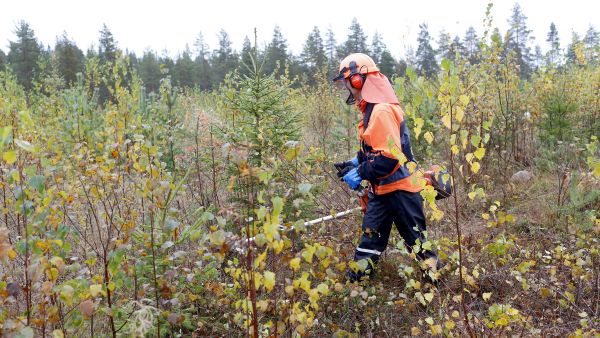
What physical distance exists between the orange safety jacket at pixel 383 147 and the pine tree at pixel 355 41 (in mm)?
30674

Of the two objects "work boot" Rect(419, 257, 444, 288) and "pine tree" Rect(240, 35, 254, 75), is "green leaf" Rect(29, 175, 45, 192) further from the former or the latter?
"pine tree" Rect(240, 35, 254, 75)

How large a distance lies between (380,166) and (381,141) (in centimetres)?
21

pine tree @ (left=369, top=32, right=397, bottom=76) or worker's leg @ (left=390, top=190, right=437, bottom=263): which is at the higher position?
pine tree @ (left=369, top=32, right=397, bottom=76)

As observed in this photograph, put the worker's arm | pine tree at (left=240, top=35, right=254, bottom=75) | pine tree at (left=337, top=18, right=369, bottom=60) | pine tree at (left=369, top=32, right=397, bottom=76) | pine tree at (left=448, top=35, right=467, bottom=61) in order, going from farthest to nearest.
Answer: pine tree at (left=337, top=18, right=369, bottom=60) → pine tree at (left=369, top=32, right=397, bottom=76) → pine tree at (left=448, top=35, right=467, bottom=61) → pine tree at (left=240, top=35, right=254, bottom=75) → the worker's arm

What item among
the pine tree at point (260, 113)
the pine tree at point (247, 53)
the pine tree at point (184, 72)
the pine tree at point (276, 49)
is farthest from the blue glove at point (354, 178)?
the pine tree at point (184, 72)

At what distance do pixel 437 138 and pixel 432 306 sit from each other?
4441 millimetres

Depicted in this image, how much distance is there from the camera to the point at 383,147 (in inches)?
141

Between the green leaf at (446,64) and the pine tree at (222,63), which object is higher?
the pine tree at (222,63)

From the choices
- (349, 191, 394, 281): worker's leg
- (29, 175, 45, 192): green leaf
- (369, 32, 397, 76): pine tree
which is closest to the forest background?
(29, 175, 45, 192): green leaf

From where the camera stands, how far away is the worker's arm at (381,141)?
3.56 meters

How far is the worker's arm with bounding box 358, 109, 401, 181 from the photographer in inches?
140

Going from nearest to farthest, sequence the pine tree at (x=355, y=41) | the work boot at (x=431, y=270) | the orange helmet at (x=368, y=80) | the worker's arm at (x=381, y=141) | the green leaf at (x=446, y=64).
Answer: the green leaf at (x=446, y=64)
the work boot at (x=431, y=270)
the worker's arm at (x=381, y=141)
the orange helmet at (x=368, y=80)
the pine tree at (x=355, y=41)

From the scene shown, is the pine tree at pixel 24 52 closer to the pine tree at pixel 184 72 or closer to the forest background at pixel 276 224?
the pine tree at pixel 184 72

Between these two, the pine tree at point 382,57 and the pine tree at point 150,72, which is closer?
the pine tree at point 382,57
